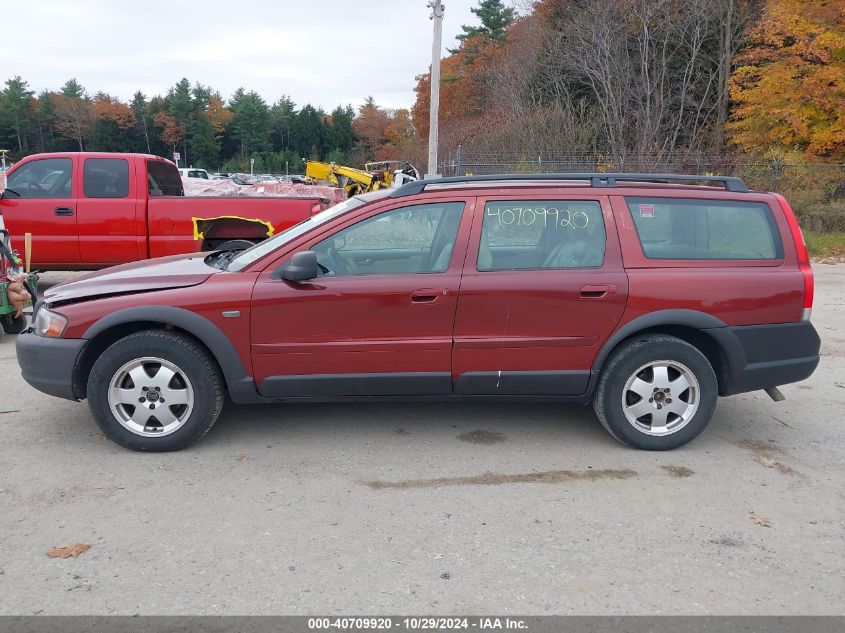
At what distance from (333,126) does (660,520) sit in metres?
121

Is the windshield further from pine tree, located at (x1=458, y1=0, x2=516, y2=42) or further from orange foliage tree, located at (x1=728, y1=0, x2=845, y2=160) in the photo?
pine tree, located at (x1=458, y1=0, x2=516, y2=42)

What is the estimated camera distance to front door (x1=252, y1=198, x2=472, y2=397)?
14.1 ft

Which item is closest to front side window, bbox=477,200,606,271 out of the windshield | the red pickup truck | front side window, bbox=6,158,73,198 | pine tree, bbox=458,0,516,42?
the windshield

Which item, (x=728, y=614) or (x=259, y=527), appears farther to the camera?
(x=259, y=527)

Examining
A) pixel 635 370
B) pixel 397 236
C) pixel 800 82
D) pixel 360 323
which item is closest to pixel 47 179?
pixel 397 236

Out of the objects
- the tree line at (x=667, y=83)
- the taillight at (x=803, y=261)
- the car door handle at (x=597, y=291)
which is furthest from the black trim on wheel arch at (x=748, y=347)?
the tree line at (x=667, y=83)

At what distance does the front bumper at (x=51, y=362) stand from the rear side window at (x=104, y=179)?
5.39m

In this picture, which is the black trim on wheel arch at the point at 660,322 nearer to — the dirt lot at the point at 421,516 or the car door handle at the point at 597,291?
the car door handle at the point at 597,291

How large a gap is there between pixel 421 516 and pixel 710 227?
8.86ft

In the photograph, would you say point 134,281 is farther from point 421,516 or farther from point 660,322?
point 660,322

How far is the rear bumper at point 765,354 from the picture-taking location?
4477 mm

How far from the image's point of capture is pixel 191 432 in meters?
4.36

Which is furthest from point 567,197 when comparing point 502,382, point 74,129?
point 74,129

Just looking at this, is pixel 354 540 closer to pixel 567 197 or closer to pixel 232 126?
pixel 567 197
